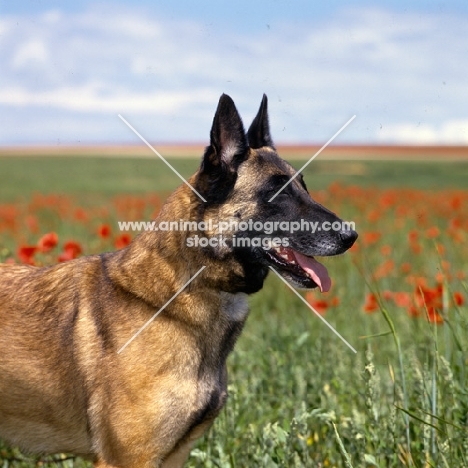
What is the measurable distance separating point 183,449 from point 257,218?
1269mm

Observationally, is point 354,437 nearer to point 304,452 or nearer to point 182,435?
point 304,452

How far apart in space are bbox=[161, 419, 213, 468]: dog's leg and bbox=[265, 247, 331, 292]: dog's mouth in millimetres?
852

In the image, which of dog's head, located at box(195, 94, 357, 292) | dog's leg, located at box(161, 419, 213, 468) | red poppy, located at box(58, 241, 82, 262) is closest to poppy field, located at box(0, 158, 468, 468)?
red poppy, located at box(58, 241, 82, 262)

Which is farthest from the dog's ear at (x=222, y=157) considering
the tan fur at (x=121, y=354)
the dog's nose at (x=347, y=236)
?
the dog's nose at (x=347, y=236)

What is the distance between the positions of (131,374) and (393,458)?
1.50 m

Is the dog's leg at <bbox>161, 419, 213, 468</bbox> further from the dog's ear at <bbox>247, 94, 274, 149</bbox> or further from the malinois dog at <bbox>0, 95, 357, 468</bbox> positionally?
the dog's ear at <bbox>247, 94, 274, 149</bbox>

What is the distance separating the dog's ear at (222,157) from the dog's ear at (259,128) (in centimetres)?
50

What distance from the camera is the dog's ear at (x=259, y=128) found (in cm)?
395

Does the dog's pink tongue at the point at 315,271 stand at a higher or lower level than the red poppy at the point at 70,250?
higher

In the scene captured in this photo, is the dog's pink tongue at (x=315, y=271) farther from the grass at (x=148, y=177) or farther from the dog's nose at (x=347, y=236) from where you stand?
the grass at (x=148, y=177)

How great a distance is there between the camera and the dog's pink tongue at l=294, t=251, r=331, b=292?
134 inches

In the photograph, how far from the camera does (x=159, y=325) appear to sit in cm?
337

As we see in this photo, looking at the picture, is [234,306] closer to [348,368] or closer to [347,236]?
[347,236]

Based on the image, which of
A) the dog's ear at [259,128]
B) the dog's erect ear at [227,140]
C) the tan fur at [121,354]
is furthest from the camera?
the dog's ear at [259,128]
